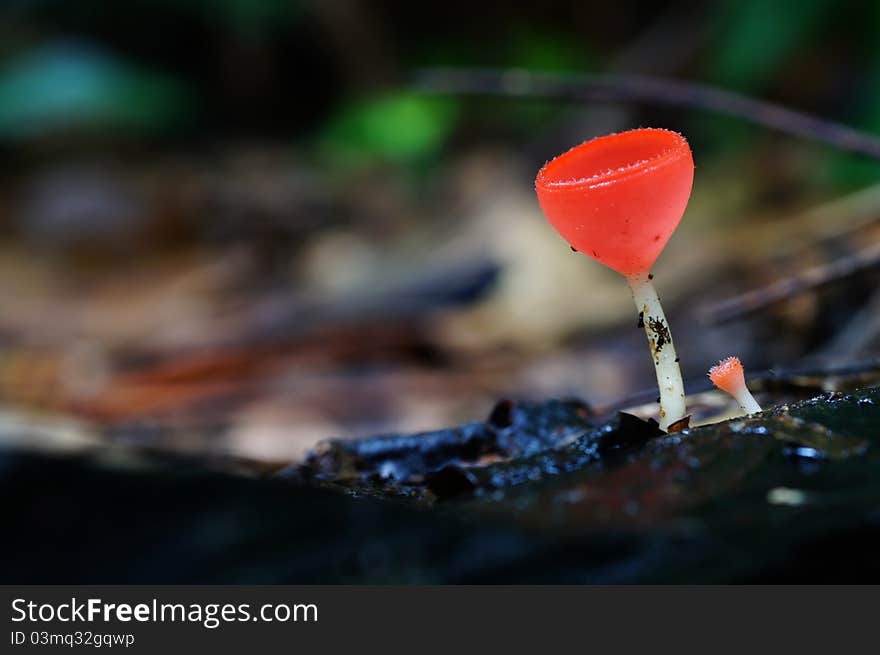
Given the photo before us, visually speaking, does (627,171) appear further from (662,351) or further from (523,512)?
(523,512)

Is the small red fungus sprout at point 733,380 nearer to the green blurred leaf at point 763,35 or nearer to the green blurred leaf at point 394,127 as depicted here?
the green blurred leaf at point 763,35

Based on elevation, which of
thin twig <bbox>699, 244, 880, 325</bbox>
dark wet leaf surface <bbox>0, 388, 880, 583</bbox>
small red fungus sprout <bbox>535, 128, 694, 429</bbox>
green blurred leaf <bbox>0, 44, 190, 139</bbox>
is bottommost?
dark wet leaf surface <bbox>0, 388, 880, 583</bbox>

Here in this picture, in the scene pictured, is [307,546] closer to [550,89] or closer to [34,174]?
[550,89]

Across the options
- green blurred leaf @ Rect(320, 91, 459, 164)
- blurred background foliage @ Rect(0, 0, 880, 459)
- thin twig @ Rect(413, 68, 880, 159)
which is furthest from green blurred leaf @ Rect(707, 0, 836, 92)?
thin twig @ Rect(413, 68, 880, 159)

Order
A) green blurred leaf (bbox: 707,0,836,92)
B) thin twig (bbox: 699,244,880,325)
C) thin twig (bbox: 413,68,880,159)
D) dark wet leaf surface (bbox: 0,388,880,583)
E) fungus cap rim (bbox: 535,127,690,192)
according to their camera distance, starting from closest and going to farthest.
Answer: dark wet leaf surface (bbox: 0,388,880,583) → fungus cap rim (bbox: 535,127,690,192) → thin twig (bbox: 699,244,880,325) → thin twig (bbox: 413,68,880,159) → green blurred leaf (bbox: 707,0,836,92)

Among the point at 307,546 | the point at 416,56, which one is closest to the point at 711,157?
the point at 416,56

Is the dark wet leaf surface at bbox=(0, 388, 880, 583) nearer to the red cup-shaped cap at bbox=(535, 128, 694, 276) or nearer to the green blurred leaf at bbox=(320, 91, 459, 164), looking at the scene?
the red cup-shaped cap at bbox=(535, 128, 694, 276)

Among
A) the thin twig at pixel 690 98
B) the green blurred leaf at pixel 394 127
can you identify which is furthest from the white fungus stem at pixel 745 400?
the green blurred leaf at pixel 394 127
